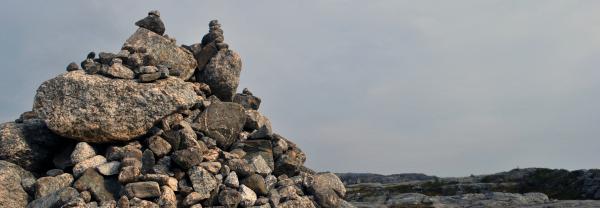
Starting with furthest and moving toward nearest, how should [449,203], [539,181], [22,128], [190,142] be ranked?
1. [539,181]
2. [449,203]
3. [22,128]
4. [190,142]

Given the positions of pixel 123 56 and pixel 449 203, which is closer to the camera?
pixel 123 56

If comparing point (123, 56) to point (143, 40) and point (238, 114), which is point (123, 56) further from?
point (238, 114)

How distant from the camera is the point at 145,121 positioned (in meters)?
22.6


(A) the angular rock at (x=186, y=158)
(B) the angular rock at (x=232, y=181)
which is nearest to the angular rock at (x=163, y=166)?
(A) the angular rock at (x=186, y=158)

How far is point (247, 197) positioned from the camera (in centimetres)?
2112

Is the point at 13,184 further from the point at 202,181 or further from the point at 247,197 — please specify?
the point at 247,197

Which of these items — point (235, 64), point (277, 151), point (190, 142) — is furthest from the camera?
point (235, 64)

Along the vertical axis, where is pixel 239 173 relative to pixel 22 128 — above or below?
below

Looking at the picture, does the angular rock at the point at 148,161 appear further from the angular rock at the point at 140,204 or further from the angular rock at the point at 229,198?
the angular rock at the point at 229,198

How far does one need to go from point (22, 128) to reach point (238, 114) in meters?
9.69

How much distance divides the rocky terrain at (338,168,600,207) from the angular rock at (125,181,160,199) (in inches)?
2070

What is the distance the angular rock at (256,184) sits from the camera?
2200 cm

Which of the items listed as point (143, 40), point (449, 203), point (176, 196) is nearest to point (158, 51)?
point (143, 40)

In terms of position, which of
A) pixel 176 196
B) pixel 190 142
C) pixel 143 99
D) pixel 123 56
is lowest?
pixel 176 196
